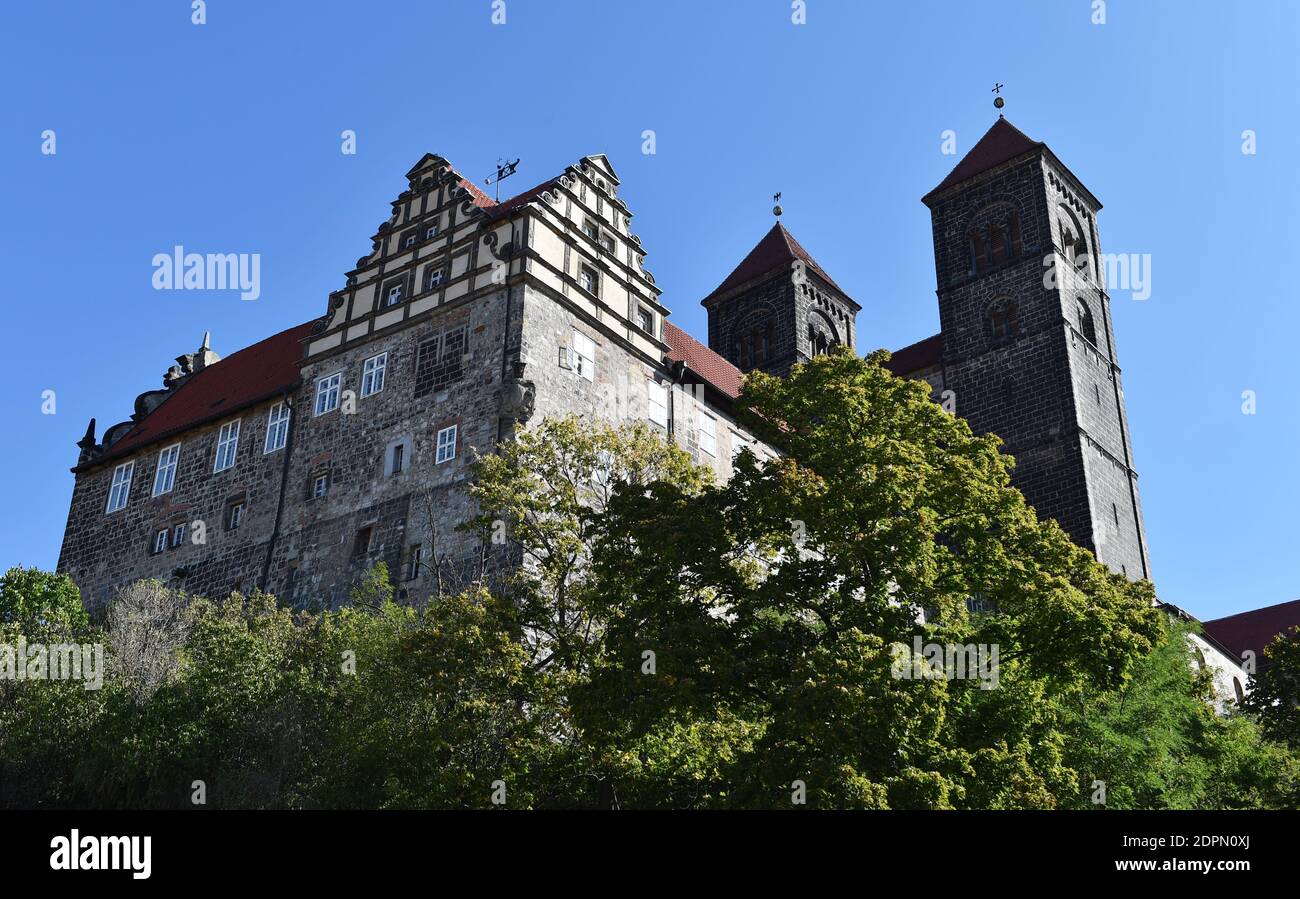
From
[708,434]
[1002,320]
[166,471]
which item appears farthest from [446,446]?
[1002,320]

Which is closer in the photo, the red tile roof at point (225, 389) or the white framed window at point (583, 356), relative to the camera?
the white framed window at point (583, 356)

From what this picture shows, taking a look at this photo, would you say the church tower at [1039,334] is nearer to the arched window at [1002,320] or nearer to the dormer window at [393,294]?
the arched window at [1002,320]

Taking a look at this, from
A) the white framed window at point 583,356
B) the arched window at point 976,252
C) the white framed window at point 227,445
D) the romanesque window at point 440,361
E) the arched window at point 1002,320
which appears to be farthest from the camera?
the arched window at point 976,252

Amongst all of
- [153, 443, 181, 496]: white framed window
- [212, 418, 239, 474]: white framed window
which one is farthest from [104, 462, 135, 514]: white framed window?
[212, 418, 239, 474]: white framed window

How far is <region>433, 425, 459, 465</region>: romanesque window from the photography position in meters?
27.7

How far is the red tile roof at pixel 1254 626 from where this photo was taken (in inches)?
1964

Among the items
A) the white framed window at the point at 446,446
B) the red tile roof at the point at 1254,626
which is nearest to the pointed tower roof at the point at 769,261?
the red tile roof at the point at 1254,626

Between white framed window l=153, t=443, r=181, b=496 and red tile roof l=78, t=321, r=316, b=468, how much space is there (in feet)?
1.49

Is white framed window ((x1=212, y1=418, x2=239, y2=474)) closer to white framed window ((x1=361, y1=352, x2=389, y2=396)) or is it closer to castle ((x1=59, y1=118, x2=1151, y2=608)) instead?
castle ((x1=59, y1=118, x2=1151, y2=608))

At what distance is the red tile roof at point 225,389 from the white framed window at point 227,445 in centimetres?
39

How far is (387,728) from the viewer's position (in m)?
18.2
